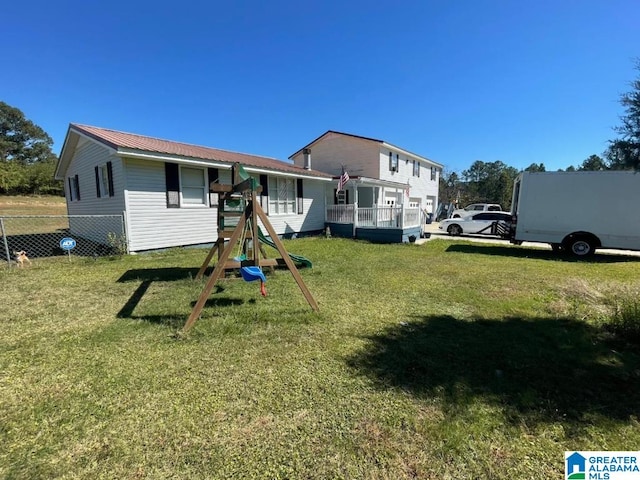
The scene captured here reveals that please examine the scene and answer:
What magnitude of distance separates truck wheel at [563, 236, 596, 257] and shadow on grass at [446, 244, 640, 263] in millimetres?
241

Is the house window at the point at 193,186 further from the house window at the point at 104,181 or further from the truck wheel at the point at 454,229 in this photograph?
the truck wheel at the point at 454,229

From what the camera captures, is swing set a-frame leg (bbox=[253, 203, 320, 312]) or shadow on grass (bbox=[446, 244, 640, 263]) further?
shadow on grass (bbox=[446, 244, 640, 263])

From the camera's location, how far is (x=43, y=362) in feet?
9.96

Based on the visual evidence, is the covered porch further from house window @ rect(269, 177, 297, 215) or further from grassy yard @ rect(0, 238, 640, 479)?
grassy yard @ rect(0, 238, 640, 479)

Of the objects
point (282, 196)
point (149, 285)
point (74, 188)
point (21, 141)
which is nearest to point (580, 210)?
point (282, 196)

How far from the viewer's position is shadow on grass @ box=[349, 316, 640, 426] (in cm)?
244

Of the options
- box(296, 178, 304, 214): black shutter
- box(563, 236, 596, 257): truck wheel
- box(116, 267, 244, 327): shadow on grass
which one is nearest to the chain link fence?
box(116, 267, 244, 327): shadow on grass

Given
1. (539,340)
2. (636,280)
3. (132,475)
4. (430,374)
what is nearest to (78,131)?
(132,475)

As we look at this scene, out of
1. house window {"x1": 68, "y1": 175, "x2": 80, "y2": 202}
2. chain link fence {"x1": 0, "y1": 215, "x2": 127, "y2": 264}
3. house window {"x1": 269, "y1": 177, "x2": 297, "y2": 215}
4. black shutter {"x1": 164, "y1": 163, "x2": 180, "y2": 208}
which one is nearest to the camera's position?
chain link fence {"x1": 0, "y1": 215, "x2": 127, "y2": 264}

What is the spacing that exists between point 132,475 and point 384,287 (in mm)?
4845

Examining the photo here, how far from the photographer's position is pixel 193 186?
1041 centimetres

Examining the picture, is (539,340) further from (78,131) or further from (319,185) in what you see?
(78,131)

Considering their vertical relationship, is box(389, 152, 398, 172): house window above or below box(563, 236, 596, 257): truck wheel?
above

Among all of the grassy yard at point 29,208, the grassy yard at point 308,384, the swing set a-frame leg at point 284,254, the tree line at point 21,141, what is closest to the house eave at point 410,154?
the grassy yard at point 308,384
